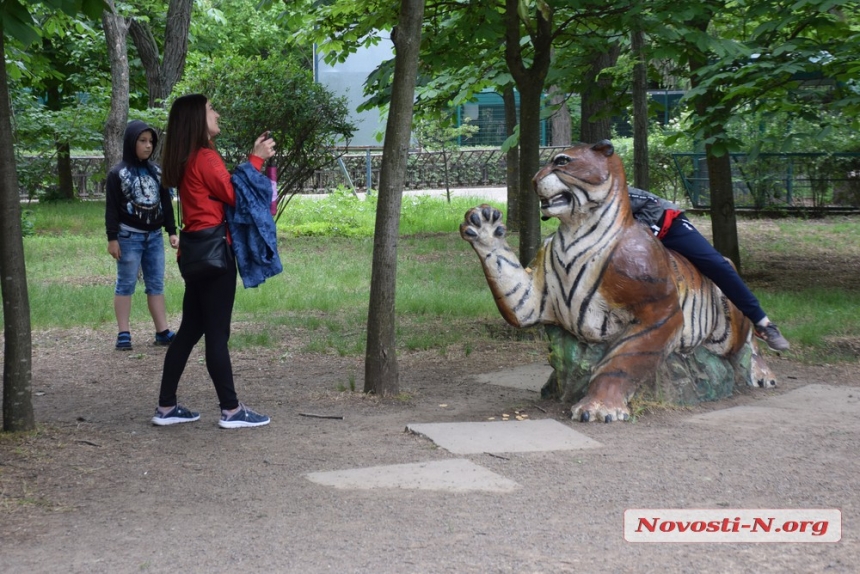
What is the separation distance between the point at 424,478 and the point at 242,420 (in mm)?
1673

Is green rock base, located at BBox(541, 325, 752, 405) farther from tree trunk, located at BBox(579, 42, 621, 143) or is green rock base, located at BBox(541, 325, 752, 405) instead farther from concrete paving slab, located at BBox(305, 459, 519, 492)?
tree trunk, located at BBox(579, 42, 621, 143)

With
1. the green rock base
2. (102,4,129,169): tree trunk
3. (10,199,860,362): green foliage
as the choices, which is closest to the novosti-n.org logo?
the green rock base

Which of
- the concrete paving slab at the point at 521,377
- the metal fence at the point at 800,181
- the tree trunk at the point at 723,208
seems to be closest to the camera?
the concrete paving slab at the point at 521,377

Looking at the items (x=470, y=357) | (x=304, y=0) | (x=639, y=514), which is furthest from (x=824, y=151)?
(x=639, y=514)

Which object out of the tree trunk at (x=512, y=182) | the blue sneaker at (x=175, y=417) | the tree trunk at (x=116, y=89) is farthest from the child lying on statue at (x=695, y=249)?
the tree trunk at (x=512, y=182)

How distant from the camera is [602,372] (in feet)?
21.1

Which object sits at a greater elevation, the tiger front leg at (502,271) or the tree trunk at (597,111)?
the tree trunk at (597,111)

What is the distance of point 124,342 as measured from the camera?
9391mm

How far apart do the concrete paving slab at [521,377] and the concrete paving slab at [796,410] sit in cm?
147

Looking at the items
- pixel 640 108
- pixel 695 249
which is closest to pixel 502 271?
pixel 695 249

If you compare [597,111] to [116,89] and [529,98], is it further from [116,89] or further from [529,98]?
[116,89]

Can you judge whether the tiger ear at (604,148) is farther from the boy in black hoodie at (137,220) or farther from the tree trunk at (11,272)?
the boy in black hoodie at (137,220)

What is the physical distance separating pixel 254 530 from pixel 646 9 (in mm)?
6820

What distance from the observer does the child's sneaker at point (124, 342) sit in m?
9.38
